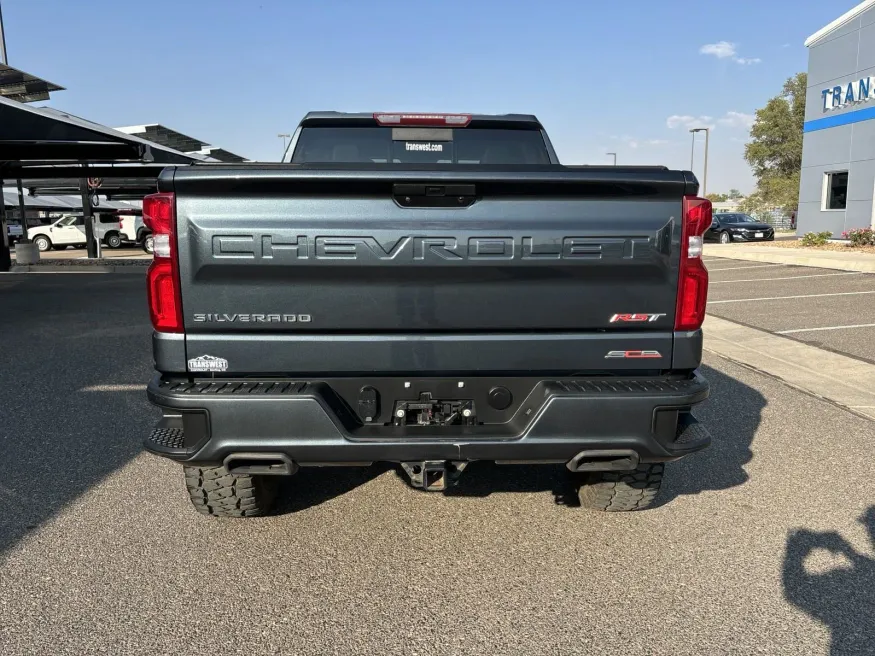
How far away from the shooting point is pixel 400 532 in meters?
→ 3.56

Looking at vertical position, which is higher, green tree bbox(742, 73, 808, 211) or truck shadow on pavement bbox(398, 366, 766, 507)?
green tree bbox(742, 73, 808, 211)

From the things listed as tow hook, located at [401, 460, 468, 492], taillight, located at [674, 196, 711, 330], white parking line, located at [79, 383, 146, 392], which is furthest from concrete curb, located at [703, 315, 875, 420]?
white parking line, located at [79, 383, 146, 392]

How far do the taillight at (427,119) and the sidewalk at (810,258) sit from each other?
1522 centimetres

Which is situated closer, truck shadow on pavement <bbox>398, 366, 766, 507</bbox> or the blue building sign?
truck shadow on pavement <bbox>398, 366, 766, 507</bbox>

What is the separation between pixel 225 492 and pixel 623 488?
2.09 m

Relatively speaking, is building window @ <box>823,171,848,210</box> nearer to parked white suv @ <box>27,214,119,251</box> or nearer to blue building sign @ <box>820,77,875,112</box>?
blue building sign @ <box>820,77,875,112</box>

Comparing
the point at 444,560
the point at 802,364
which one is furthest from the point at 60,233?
the point at 444,560

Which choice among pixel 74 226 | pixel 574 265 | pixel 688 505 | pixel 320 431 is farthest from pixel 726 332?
pixel 74 226

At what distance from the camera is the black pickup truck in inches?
110

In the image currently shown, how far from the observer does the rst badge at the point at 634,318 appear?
2930mm

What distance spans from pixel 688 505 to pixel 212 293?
287cm

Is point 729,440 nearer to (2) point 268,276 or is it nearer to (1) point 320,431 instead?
(1) point 320,431

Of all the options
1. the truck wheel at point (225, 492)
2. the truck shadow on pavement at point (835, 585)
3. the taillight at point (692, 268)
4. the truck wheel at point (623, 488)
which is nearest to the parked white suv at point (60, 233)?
the truck wheel at point (225, 492)

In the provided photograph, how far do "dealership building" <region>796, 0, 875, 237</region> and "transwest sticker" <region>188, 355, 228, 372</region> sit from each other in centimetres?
2462
